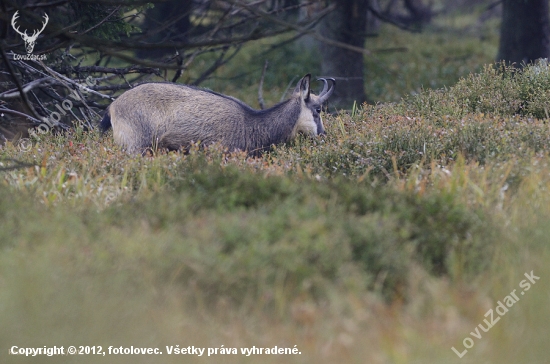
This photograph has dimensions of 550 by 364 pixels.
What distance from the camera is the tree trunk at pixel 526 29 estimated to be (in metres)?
15.5

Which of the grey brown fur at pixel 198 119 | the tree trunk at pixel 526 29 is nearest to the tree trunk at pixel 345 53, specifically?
the tree trunk at pixel 526 29

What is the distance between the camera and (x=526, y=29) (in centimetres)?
1569

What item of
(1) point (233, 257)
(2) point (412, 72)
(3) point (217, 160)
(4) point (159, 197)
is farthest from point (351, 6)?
(1) point (233, 257)

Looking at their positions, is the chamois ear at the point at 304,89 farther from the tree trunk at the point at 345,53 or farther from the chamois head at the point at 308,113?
the tree trunk at the point at 345,53

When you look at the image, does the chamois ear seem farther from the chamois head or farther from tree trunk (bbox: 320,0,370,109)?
tree trunk (bbox: 320,0,370,109)

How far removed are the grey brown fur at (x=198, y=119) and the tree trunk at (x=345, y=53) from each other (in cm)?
598

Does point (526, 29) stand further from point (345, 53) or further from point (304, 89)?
point (304, 89)

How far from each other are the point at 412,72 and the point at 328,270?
1588 centimetres

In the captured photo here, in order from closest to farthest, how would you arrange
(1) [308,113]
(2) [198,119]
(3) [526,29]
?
(2) [198,119], (1) [308,113], (3) [526,29]

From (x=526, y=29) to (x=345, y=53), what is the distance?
425cm

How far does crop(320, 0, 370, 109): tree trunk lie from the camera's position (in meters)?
15.1

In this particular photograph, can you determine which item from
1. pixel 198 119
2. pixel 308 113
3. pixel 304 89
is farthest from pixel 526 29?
pixel 198 119

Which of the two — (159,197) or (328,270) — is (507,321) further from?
(159,197)

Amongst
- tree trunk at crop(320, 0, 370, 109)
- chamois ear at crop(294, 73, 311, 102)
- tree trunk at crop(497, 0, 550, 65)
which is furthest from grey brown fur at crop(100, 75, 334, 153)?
tree trunk at crop(497, 0, 550, 65)
